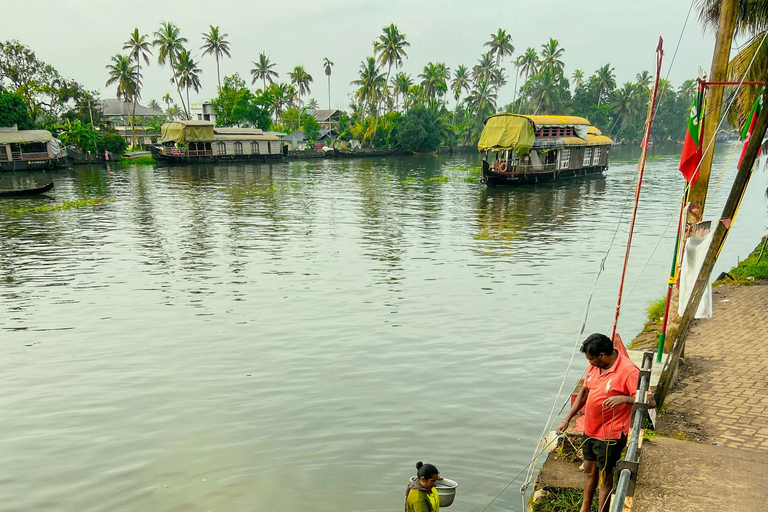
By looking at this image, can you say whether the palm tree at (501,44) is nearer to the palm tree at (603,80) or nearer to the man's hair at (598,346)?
the palm tree at (603,80)

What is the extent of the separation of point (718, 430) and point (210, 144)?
6728cm

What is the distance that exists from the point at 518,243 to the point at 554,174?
22.9 metres

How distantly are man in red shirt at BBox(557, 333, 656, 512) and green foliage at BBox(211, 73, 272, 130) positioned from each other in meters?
80.2

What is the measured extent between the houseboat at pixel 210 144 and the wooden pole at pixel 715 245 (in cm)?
6244

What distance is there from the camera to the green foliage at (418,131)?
81.9 m

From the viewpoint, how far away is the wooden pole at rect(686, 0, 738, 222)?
347 inches

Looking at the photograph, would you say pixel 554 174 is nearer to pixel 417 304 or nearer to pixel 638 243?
pixel 638 243

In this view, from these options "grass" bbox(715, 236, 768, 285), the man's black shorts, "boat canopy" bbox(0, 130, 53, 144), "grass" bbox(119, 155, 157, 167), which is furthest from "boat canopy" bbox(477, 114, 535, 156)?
"grass" bbox(119, 155, 157, 167)

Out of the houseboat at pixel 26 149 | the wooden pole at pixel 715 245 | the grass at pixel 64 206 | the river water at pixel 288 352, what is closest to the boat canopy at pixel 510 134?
the river water at pixel 288 352

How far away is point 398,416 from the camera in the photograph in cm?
874

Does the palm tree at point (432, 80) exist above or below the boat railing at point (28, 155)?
above

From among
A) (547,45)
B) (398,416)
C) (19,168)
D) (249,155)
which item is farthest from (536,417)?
(547,45)

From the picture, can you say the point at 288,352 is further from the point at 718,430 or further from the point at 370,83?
the point at 370,83

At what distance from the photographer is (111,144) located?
6375 cm
